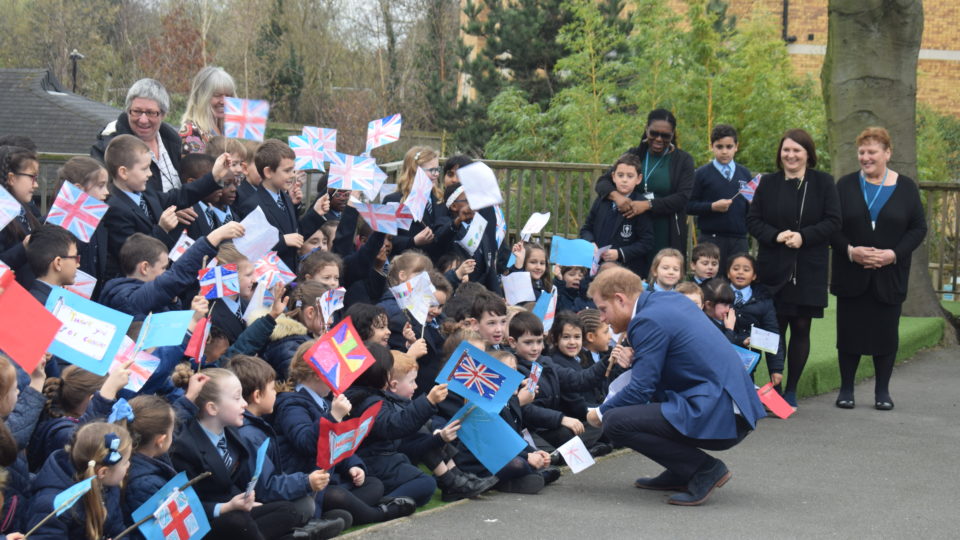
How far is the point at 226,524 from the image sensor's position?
17.7 ft

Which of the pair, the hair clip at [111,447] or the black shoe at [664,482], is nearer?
the hair clip at [111,447]

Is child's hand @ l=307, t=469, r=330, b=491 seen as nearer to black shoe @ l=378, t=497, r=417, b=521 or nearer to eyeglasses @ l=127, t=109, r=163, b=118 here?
black shoe @ l=378, t=497, r=417, b=521

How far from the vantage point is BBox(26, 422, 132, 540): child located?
15.4ft

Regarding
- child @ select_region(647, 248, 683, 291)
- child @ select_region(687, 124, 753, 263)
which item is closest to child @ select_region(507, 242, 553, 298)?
child @ select_region(647, 248, 683, 291)

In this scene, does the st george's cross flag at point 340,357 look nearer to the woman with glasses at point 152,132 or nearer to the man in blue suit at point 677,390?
the man in blue suit at point 677,390

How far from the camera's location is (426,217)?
31.0 feet

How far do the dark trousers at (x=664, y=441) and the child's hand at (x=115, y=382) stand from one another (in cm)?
281

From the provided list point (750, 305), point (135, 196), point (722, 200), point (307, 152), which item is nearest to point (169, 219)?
point (135, 196)

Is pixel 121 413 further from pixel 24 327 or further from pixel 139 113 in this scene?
pixel 139 113

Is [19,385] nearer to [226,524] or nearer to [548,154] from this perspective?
[226,524]

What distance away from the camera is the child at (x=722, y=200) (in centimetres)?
1051

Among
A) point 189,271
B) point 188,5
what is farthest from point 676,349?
point 188,5

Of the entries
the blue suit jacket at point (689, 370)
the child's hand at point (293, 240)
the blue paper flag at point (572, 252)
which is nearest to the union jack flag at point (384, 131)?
the child's hand at point (293, 240)

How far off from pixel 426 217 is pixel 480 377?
9.96 feet
